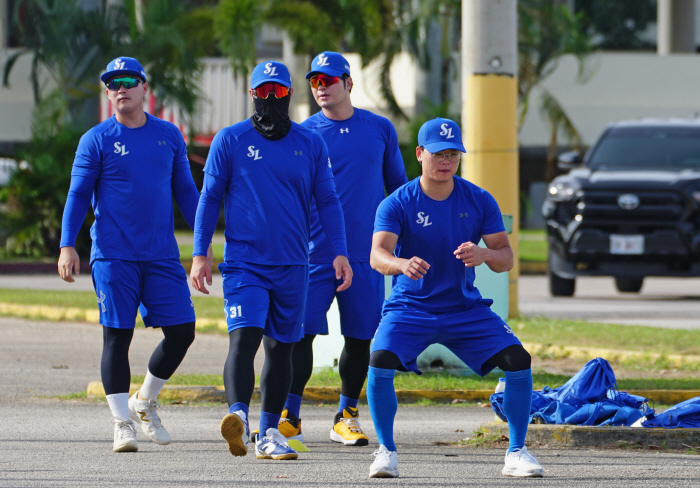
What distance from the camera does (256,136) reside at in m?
6.43

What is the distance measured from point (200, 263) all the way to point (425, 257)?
117 cm

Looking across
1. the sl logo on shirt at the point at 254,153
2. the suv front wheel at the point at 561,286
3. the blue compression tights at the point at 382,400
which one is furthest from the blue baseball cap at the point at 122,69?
the suv front wheel at the point at 561,286

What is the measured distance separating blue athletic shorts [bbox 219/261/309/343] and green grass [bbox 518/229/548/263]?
17.1m

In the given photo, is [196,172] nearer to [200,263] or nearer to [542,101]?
[542,101]

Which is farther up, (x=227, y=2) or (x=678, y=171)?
(x=227, y=2)

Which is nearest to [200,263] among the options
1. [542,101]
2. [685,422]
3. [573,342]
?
[685,422]

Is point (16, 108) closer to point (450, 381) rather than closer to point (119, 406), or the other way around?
point (450, 381)

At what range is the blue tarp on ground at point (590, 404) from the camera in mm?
7102

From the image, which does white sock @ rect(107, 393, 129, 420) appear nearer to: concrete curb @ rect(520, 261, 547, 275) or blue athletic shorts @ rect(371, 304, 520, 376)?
blue athletic shorts @ rect(371, 304, 520, 376)

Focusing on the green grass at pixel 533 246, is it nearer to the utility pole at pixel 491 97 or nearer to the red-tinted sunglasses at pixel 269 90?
the utility pole at pixel 491 97

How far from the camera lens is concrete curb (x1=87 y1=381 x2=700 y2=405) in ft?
28.6

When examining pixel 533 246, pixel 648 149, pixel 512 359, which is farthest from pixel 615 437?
pixel 533 246

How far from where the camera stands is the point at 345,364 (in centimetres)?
719

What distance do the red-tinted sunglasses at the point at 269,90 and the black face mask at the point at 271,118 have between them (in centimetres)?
2
